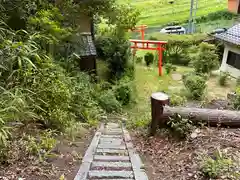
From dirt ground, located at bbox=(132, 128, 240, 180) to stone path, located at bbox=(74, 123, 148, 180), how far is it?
8.0 inches

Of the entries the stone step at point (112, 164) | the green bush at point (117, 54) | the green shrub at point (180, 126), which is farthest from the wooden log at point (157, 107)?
the green bush at point (117, 54)

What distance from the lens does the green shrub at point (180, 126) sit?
4289 millimetres

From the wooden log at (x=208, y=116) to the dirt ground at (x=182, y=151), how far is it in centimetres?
16

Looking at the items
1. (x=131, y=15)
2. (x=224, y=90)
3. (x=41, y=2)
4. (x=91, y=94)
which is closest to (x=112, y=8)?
(x=131, y=15)

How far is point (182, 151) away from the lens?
157 inches

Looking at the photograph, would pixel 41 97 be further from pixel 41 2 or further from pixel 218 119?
pixel 41 2

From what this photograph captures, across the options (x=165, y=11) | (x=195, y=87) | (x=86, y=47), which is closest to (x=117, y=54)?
(x=86, y=47)

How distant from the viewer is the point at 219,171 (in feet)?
9.61

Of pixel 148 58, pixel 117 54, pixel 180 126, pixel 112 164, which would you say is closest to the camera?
pixel 112 164

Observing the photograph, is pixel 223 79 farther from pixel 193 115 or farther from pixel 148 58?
pixel 193 115

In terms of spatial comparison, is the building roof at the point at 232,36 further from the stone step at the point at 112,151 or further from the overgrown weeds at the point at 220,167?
the overgrown weeds at the point at 220,167

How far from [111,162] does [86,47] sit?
7.96 m

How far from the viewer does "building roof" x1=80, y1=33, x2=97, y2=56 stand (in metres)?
10.7

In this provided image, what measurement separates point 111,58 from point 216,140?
8455mm
